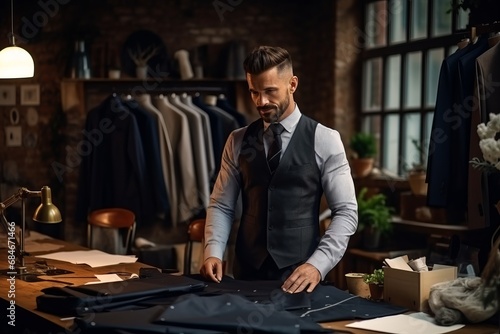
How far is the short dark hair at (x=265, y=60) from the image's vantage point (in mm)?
3270

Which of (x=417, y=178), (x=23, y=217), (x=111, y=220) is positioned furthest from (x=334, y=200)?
(x=417, y=178)

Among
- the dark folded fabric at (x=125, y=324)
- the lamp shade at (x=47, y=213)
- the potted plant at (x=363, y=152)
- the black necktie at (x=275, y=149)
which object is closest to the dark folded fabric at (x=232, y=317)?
the dark folded fabric at (x=125, y=324)

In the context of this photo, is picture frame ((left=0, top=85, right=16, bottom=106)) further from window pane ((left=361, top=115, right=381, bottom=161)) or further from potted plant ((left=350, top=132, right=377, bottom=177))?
window pane ((left=361, top=115, right=381, bottom=161))

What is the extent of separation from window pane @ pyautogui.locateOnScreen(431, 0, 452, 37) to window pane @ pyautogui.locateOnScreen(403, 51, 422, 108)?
0.87 ft

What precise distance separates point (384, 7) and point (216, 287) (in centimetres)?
440

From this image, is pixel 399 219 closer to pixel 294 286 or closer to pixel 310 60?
pixel 310 60

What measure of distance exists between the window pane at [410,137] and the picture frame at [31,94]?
3.14m

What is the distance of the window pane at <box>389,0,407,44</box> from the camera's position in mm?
6734

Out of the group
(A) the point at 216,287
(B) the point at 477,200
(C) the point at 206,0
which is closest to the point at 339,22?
(C) the point at 206,0

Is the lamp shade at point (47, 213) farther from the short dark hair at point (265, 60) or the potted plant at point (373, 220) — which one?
the potted plant at point (373, 220)

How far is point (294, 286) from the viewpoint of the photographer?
298 centimetres

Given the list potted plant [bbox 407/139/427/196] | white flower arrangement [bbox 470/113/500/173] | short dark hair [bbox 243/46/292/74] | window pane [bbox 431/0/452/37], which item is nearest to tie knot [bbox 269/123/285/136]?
short dark hair [bbox 243/46/292/74]

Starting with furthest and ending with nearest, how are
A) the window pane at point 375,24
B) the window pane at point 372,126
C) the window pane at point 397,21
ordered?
1. the window pane at point 372,126
2. the window pane at point 375,24
3. the window pane at point 397,21

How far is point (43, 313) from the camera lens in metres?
2.87
